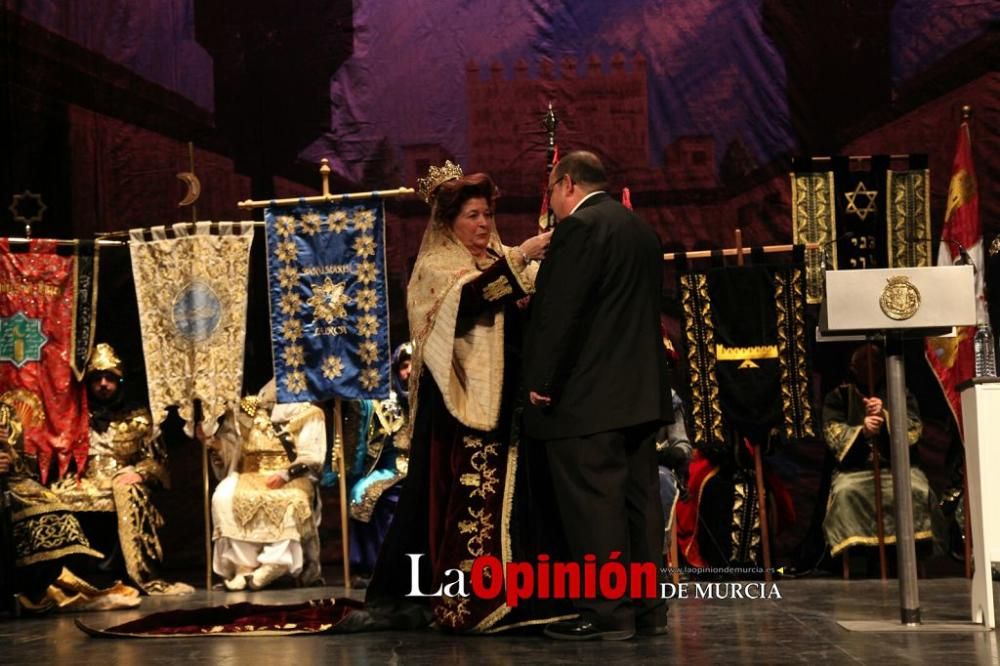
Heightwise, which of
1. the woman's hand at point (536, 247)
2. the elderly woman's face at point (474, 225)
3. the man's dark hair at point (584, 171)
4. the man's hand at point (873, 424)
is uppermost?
the man's dark hair at point (584, 171)

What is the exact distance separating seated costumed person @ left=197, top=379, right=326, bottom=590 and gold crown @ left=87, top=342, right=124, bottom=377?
57cm

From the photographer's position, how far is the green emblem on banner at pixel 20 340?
705cm

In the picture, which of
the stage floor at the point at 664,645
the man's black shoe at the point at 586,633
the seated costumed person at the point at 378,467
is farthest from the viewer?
the seated costumed person at the point at 378,467

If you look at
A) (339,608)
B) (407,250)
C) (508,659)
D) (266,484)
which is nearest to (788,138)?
(407,250)

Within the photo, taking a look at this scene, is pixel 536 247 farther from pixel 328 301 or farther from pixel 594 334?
pixel 328 301

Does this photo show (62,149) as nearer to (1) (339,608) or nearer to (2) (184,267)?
(2) (184,267)

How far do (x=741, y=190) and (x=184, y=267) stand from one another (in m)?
3.28

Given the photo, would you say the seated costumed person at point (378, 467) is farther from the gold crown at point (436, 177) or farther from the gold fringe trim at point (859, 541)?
the gold crown at point (436, 177)

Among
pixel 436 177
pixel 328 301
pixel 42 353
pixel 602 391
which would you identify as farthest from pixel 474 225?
pixel 42 353

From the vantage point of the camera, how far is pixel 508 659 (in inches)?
157

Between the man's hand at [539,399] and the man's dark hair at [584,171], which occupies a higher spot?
the man's dark hair at [584,171]

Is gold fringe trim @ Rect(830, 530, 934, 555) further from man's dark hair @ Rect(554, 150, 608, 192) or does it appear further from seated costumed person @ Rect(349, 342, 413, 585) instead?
man's dark hair @ Rect(554, 150, 608, 192)

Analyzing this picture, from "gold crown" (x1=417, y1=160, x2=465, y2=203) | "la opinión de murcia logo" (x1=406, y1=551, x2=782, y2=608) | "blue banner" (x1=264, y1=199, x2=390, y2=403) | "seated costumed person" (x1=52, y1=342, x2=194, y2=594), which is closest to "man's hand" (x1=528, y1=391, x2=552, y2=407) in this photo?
"la opinión de murcia logo" (x1=406, y1=551, x2=782, y2=608)

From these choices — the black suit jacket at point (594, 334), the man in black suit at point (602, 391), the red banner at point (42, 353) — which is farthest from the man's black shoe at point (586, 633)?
the red banner at point (42, 353)
